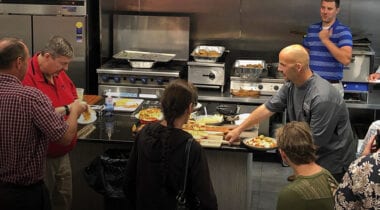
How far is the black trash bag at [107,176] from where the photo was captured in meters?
3.74

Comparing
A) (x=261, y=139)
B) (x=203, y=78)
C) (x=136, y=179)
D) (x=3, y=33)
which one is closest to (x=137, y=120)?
(x=261, y=139)

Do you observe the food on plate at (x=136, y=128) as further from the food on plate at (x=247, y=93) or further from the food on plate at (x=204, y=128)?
the food on plate at (x=247, y=93)

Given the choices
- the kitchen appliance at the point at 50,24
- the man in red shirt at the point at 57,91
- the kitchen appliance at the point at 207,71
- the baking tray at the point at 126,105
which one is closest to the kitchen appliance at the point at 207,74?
the kitchen appliance at the point at 207,71

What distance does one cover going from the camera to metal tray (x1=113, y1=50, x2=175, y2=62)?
6116 millimetres

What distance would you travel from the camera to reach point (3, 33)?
6.13 meters

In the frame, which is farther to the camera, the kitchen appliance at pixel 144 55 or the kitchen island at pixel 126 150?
the kitchen appliance at pixel 144 55

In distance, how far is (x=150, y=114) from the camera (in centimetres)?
420

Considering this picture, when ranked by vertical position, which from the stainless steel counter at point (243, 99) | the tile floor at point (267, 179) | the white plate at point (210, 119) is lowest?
the tile floor at point (267, 179)

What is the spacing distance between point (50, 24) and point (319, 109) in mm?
3457

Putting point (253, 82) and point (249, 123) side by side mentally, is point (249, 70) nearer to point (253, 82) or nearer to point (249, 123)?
point (253, 82)

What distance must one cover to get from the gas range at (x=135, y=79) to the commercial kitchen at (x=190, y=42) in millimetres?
10

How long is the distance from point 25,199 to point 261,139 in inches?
62.8

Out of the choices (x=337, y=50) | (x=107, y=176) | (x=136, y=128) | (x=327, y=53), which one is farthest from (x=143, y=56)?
(x=107, y=176)

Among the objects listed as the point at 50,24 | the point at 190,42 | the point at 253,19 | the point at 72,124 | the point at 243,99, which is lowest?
the point at 243,99
